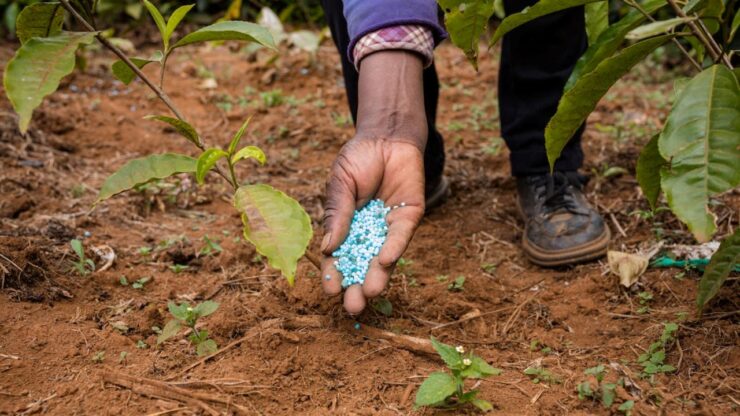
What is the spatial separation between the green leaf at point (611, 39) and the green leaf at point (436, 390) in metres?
0.76

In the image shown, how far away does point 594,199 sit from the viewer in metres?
2.51

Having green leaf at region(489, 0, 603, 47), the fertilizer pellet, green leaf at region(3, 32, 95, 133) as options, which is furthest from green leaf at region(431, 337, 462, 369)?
green leaf at region(3, 32, 95, 133)

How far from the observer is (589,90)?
1.40 meters

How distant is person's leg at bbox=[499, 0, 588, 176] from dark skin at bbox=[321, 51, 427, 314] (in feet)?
1.54

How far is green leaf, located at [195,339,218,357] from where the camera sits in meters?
1.56

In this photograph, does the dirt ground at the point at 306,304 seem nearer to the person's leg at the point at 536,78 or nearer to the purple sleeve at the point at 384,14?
the person's leg at the point at 536,78

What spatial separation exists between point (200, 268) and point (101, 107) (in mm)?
1931

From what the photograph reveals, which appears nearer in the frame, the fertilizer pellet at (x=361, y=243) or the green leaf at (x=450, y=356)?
the green leaf at (x=450, y=356)

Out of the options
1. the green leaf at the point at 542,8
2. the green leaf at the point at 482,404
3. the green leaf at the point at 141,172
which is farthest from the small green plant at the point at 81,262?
the green leaf at the point at 542,8

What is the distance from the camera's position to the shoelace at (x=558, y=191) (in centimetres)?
225

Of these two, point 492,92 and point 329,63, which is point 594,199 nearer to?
point 492,92

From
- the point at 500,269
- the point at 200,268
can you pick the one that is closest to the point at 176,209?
the point at 200,268

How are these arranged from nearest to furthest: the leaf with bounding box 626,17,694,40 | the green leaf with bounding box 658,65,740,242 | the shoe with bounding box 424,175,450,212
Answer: the leaf with bounding box 626,17,694,40 → the green leaf with bounding box 658,65,740,242 → the shoe with bounding box 424,175,450,212

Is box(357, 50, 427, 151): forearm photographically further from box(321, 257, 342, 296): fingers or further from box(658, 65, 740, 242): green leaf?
box(658, 65, 740, 242): green leaf
